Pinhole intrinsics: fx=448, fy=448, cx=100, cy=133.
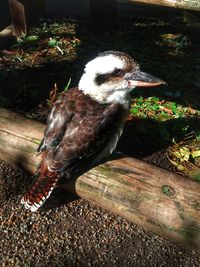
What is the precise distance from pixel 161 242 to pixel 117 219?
41cm

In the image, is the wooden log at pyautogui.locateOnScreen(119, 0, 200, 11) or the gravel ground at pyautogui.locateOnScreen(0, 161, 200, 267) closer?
the gravel ground at pyautogui.locateOnScreen(0, 161, 200, 267)

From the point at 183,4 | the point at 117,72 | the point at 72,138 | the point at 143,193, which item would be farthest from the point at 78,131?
the point at 183,4

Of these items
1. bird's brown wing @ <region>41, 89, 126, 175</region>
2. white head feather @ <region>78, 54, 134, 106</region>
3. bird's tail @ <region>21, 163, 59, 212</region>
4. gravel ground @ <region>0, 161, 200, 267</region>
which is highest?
Result: white head feather @ <region>78, 54, 134, 106</region>

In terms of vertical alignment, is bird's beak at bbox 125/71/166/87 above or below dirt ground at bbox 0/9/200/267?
above

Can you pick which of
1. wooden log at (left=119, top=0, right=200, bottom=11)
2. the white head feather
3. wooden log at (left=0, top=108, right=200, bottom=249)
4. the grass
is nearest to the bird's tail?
wooden log at (left=0, top=108, right=200, bottom=249)

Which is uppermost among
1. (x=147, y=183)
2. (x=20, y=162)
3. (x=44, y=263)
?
(x=147, y=183)

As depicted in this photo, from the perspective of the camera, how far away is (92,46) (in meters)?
6.24

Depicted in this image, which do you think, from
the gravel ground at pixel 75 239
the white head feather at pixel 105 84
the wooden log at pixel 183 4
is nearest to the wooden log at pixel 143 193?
the gravel ground at pixel 75 239

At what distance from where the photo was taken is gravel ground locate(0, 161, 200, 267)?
335 cm

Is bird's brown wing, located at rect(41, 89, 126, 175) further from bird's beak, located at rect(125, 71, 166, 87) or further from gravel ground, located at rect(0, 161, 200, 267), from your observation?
gravel ground, located at rect(0, 161, 200, 267)

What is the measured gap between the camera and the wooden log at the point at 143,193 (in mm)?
3137

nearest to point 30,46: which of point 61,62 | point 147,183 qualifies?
point 61,62

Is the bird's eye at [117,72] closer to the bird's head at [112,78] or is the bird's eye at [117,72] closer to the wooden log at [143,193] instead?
the bird's head at [112,78]

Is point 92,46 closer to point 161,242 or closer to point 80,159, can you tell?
point 80,159
